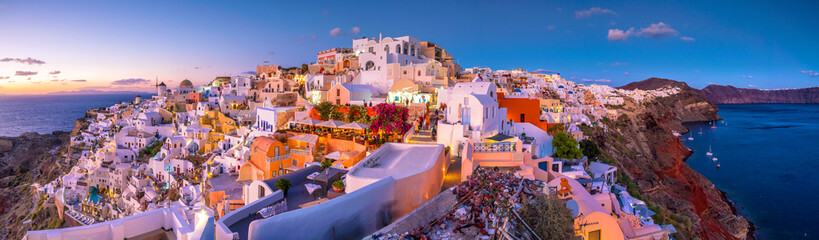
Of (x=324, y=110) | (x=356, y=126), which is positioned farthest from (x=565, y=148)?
(x=324, y=110)

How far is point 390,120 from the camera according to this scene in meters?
20.7

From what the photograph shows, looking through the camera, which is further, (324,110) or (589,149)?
(324,110)

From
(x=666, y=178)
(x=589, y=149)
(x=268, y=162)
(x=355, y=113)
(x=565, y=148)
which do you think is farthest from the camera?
(x=666, y=178)

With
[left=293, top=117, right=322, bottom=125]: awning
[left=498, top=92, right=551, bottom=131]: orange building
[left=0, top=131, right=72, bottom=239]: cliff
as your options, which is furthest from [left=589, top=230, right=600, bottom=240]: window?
[left=0, top=131, right=72, bottom=239]: cliff

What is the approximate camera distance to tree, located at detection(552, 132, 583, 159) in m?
20.0

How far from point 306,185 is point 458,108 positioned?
29.6 ft

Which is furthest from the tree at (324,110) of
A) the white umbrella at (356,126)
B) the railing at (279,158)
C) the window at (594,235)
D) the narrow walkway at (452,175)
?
the window at (594,235)

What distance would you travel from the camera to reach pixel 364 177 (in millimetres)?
9891

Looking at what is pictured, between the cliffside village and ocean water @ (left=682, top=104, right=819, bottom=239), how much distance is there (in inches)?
502

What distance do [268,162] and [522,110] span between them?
13660mm

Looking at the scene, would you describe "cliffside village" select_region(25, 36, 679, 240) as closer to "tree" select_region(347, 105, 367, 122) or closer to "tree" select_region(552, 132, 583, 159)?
"tree" select_region(347, 105, 367, 122)

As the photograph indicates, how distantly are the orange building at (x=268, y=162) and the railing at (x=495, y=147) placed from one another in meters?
9.12

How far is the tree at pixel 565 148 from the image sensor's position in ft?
65.7

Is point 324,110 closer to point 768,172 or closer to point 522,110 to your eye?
point 522,110
